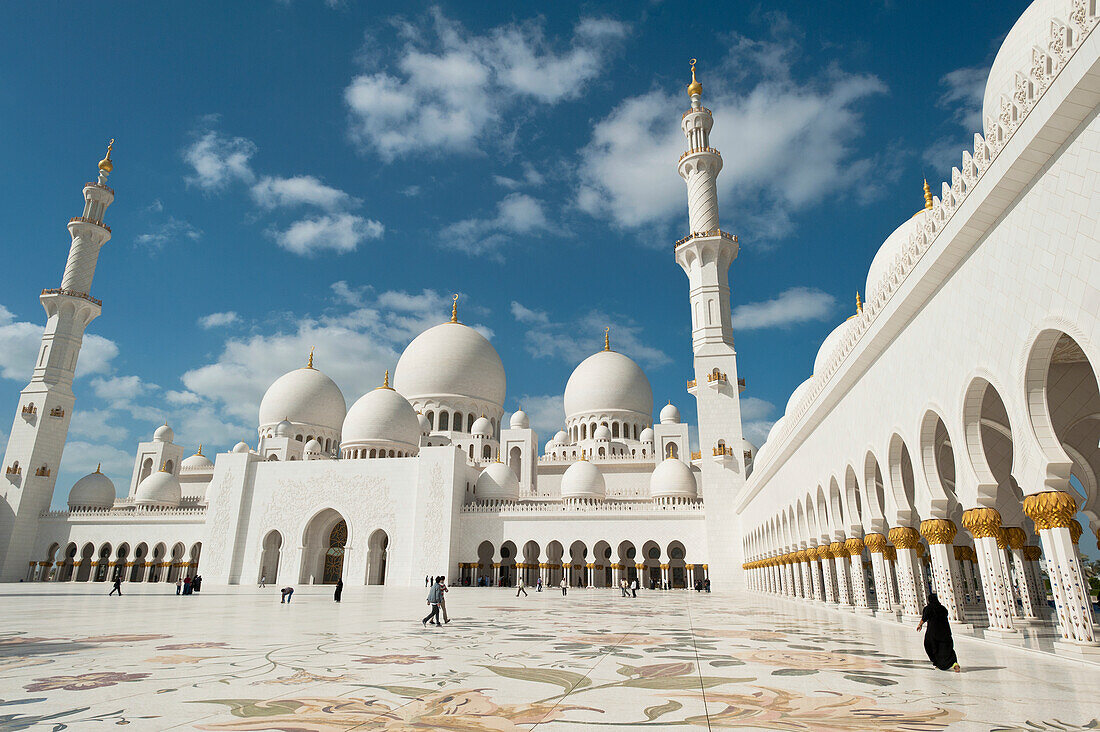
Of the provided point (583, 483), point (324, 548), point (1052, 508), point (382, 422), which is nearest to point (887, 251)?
point (1052, 508)

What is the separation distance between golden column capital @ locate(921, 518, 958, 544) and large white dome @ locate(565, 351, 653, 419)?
23682mm

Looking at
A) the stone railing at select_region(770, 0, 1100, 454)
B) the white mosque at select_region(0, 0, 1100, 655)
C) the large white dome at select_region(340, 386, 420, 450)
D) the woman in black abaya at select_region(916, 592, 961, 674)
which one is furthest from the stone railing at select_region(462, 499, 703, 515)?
the woman in black abaya at select_region(916, 592, 961, 674)

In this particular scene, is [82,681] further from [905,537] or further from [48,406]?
[48,406]

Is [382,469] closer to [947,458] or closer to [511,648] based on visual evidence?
[947,458]

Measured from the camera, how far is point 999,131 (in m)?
5.34

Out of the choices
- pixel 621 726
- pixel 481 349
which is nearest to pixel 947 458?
pixel 621 726

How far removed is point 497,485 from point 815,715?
894 inches

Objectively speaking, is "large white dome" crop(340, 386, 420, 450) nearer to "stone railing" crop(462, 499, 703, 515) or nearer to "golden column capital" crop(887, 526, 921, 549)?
"stone railing" crop(462, 499, 703, 515)

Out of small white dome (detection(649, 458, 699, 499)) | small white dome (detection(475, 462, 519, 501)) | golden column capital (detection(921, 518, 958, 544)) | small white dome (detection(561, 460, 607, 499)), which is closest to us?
golden column capital (detection(921, 518, 958, 544))

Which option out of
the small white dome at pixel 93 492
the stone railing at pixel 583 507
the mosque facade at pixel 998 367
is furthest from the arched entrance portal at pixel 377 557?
the mosque facade at pixel 998 367

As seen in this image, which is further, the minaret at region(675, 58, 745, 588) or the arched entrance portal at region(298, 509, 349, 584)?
the arched entrance portal at region(298, 509, 349, 584)

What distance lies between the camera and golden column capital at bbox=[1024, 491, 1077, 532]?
5.18 meters

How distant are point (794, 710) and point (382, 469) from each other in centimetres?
2320

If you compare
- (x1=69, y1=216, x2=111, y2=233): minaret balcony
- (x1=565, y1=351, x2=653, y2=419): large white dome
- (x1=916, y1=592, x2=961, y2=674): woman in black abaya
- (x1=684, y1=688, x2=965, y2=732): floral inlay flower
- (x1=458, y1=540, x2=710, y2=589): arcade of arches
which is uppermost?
(x1=69, y1=216, x2=111, y2=233): minaret balcony
